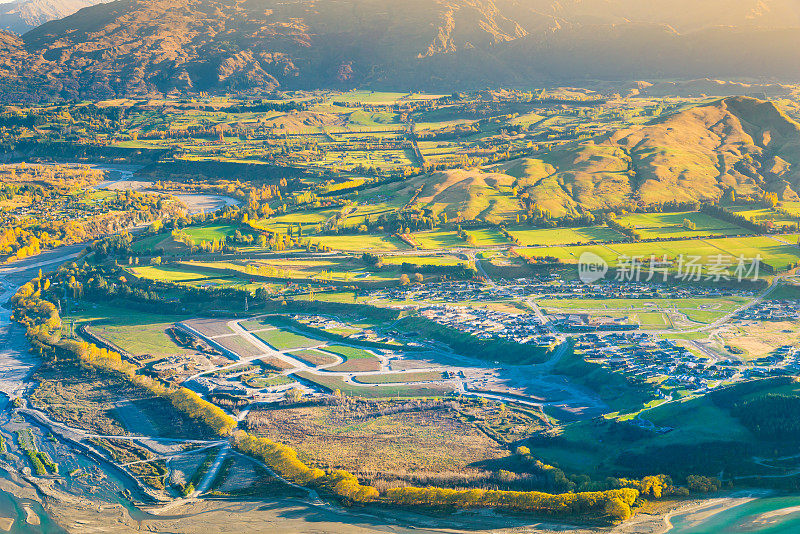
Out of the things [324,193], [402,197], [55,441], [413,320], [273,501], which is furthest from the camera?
[324,193]

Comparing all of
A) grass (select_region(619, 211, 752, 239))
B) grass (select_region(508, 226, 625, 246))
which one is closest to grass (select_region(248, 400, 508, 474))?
grass (select_region(508, 226, 625, 246))

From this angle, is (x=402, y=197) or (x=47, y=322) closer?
(x=47, y=322)

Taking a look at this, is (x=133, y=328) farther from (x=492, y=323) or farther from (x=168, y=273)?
(x=492, y=323)

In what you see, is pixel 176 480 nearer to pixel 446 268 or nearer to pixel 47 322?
pixel 47 322

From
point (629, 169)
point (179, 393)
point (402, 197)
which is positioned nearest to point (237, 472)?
point (179, 393)

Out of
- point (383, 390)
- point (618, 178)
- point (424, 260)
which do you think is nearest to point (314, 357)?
point (383, 390)

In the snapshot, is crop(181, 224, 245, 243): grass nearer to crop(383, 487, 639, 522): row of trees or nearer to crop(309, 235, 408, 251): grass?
crop(309, 235, 408, 251): grass

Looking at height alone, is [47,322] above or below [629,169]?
below

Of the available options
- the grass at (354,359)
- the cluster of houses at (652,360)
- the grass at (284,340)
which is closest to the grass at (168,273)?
the grass at (284,340)
